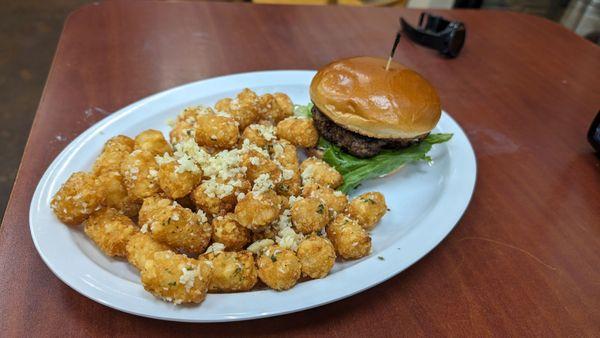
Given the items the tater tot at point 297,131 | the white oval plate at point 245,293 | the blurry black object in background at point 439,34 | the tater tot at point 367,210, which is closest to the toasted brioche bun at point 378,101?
the tater tot at point 297,131

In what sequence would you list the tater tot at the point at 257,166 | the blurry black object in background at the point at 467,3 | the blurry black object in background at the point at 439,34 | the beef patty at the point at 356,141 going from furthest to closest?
the blurry black object in background at the point at 467,3, the blurry black object in background at the point at 439,34, the beef patty at the point at 356,141, the tater tot at the point at 257,166

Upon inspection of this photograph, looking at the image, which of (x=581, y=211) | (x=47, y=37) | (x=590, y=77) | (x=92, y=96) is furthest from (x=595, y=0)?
(x=47, y=37)

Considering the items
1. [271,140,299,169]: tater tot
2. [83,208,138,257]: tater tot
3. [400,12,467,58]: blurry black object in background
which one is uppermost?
[400,12,467,58]: blurry black object in background

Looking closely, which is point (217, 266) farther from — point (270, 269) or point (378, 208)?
point (378, 208)

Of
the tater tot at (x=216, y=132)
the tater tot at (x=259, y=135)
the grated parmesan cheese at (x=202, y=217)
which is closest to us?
the grated parmesan cheese at (x=202, y=217)

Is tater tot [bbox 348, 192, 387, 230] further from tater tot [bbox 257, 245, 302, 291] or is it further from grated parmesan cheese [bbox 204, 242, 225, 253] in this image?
grated parmesan cheese [bbox 204, 242, 225, 253]

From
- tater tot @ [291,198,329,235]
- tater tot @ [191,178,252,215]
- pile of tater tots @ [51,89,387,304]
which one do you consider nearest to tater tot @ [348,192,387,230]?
pile of tater tots @ [51,89,387,304]

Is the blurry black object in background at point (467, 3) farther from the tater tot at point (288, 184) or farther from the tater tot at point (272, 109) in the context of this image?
the tater tot at point (288, 184)
